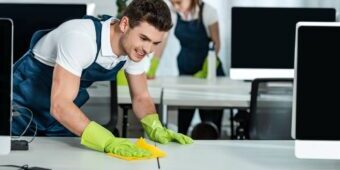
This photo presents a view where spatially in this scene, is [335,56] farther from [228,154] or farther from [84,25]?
[84,25]

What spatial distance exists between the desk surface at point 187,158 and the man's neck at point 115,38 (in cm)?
39

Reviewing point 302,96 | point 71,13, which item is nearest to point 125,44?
point 302,96

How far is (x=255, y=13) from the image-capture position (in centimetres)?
425

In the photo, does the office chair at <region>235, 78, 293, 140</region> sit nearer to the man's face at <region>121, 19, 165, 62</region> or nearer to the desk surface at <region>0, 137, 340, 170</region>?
the desk surface at <region>0, 137, 340, 170</region>

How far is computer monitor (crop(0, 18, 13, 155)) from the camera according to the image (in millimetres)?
2068

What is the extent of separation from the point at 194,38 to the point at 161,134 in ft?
9.28

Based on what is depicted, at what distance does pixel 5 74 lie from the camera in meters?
2.08

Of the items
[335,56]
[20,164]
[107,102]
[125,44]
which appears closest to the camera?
[335,56]

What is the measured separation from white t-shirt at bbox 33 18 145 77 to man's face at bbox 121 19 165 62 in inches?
4.1

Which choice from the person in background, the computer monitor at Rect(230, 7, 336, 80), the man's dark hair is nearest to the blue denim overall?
Result: the person in background

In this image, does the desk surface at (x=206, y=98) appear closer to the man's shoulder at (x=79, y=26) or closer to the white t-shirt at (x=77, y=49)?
the white t-shirt at (x=77, y=49)

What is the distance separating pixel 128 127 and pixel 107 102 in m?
0.82

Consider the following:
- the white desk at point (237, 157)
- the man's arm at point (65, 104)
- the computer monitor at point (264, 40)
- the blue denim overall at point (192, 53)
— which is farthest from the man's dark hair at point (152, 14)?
the blue denim overall at point (192, 53)

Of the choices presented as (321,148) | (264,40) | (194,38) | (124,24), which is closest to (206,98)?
(264,40)
